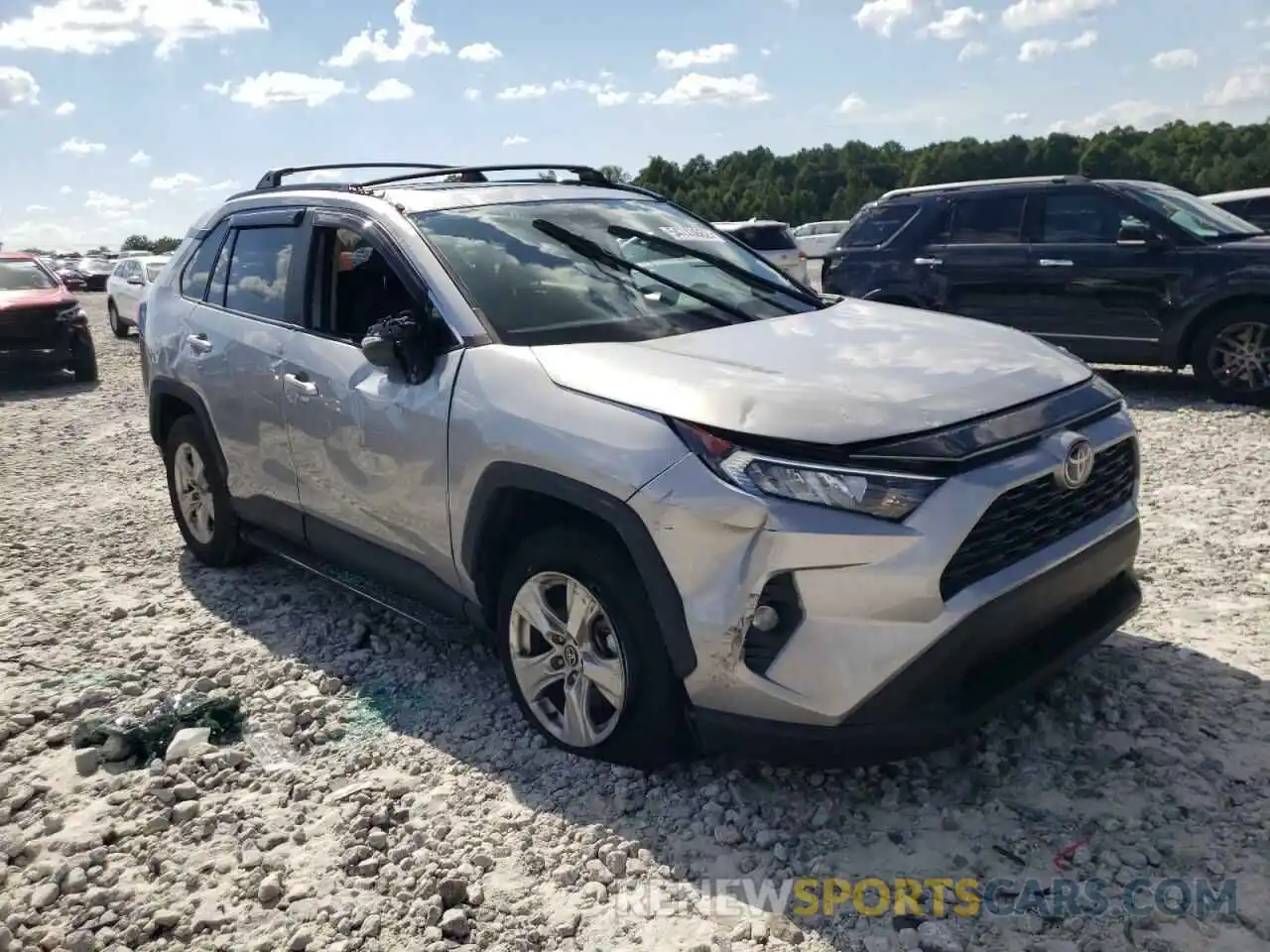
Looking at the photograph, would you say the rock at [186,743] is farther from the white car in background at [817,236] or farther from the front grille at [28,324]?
the white car in background at [817,236]

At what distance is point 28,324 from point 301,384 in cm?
1083

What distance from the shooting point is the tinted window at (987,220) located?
365 inches

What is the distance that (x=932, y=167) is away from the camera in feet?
263

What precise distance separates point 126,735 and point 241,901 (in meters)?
1.14

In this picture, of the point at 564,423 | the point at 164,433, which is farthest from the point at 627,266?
the point at 164,433

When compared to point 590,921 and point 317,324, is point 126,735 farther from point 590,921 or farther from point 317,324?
point 590,921

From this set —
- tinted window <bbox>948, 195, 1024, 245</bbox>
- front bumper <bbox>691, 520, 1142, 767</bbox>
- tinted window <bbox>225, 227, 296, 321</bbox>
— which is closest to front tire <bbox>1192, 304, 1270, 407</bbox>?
tinted window <bbox>948, 195, 1024, 245</bbox>

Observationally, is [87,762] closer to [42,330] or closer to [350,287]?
[350,287]

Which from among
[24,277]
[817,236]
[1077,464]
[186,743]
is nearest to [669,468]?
[1077,464]

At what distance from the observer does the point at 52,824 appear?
11.1 ft

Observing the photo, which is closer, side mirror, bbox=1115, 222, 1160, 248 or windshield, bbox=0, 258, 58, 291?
side mirror, bbox=1115, 222, 1160, 248

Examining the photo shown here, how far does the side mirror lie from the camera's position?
846 cm

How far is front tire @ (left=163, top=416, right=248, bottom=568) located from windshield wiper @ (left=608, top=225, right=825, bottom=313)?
2.36m

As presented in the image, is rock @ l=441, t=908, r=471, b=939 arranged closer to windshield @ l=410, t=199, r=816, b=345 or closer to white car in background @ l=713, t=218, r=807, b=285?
windshield @ l=410, t=199, r=816, b=345
